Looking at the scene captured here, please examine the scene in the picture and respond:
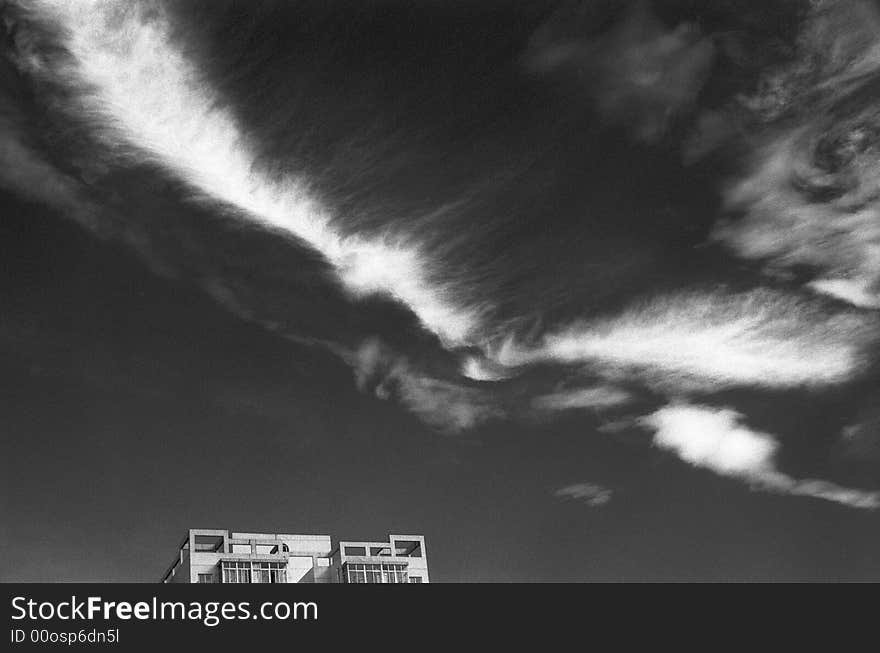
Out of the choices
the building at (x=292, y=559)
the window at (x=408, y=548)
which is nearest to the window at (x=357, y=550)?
the building at (x=292, y=559)

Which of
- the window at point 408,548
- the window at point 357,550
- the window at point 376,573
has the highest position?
the window at point 408,548

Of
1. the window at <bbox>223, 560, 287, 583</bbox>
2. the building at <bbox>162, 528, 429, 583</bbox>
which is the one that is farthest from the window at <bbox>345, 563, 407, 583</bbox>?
the window at <bbox>223, 560, 287, 583</bbox>

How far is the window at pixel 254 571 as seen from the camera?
7056cm

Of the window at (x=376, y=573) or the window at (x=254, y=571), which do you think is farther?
the window at (x=376, y=573)

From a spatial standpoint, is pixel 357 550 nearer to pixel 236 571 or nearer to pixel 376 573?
pixel 376 573

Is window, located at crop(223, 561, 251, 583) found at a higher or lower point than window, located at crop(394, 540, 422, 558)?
lower

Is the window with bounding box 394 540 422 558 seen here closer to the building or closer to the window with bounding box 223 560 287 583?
the building

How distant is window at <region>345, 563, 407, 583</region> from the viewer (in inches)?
2908

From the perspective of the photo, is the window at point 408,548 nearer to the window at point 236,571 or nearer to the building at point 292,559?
the building at point 292,559
